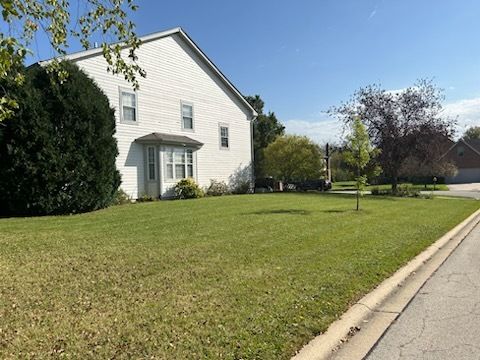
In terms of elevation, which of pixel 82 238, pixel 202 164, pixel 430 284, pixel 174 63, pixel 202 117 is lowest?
pixel 430 284

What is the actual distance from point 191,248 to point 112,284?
2498mm

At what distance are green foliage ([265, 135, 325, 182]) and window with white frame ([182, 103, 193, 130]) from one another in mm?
12880

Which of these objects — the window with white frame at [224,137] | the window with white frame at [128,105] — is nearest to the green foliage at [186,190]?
the window with white frame at [128,105]

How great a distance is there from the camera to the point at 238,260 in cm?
715

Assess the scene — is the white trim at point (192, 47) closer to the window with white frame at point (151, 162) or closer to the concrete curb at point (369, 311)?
the window with white frame at point (151, 162)

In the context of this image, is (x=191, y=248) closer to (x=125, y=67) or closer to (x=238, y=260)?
(x=238, y=260)

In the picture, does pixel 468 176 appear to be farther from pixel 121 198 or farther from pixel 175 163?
pixel 121 198

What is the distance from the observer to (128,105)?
20.2 meters

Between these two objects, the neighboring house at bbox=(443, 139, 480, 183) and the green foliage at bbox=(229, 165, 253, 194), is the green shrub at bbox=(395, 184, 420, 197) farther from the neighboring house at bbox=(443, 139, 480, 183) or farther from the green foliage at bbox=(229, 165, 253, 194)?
the neighboring house at bbox=(443, 139, 480, 183)

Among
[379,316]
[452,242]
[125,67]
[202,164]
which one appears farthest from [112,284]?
[202,164]

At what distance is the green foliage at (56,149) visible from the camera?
12.6 metres

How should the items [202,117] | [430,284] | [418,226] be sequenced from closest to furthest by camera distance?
[430,284] → [418,226] → [202,117]

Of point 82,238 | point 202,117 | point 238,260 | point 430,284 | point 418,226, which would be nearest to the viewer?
point 430,284

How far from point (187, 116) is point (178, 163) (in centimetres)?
307
